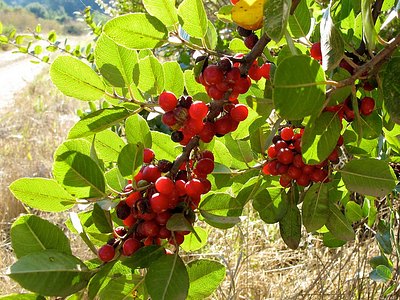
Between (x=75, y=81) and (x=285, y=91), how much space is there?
28cm

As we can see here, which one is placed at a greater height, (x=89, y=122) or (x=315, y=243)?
(x=89, y=122)

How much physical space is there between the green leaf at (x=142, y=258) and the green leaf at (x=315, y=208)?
8.2 inches

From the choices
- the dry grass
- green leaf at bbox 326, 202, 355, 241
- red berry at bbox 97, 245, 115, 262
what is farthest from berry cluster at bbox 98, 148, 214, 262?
the dry grass

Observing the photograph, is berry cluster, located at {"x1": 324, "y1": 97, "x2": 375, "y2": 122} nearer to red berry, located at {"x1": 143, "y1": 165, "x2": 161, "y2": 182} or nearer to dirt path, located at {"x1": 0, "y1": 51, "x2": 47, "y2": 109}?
red berry, located at {"x1": 143, "y1": 165, "x2": 161, "y2": 182}

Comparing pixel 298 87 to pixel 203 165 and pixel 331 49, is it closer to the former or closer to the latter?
pixel 331 49

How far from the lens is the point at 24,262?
0.50 meters

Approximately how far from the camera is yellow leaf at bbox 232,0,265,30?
1.65 feet

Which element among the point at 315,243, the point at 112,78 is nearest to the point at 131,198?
the point at 112,78

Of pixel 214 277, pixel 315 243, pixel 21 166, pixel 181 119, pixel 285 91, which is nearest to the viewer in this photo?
pixel 285 91

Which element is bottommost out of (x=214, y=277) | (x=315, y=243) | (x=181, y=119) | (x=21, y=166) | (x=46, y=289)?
(x=21, y=166)

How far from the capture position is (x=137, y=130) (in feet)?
2.12

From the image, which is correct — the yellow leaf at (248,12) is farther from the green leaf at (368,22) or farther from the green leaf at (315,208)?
the green leaf at (315,208)

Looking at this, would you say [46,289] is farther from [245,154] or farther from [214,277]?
[245,154]

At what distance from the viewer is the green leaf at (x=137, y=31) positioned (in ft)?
1.84
